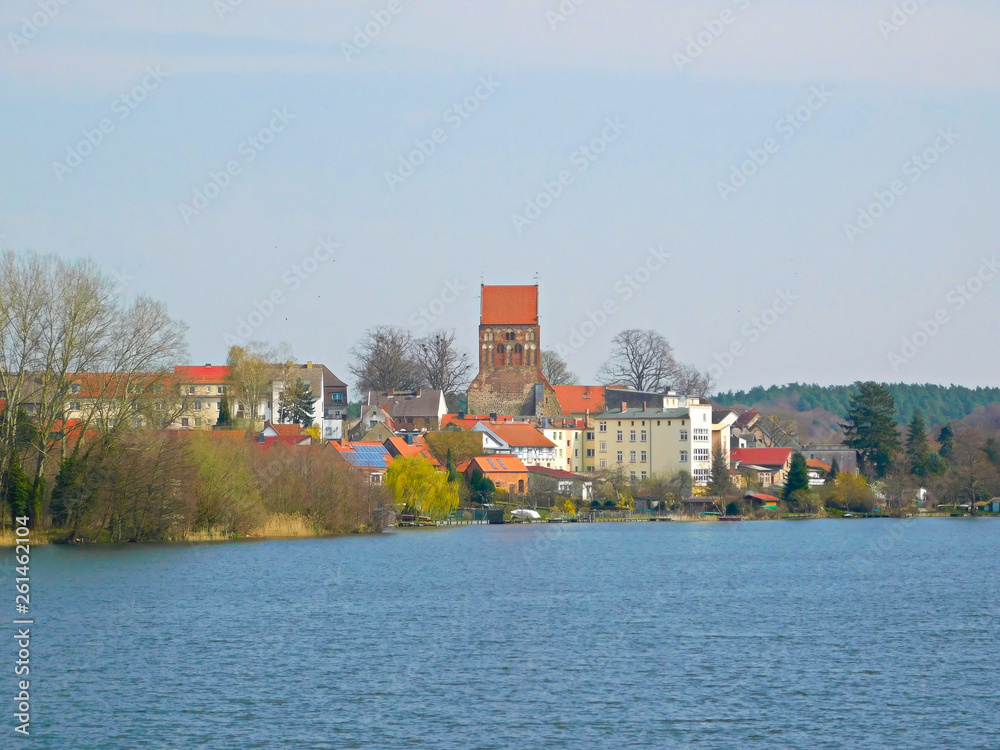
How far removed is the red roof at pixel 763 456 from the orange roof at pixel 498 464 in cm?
2380

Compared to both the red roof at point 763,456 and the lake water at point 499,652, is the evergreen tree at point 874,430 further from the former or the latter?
the lake water at point 499,652

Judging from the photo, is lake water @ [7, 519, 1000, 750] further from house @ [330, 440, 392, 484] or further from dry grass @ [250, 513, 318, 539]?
house @ [330, 440, 392, 484]

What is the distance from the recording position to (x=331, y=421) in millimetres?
105312

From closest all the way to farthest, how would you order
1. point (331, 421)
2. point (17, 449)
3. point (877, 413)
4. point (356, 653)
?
point (356, 653) < point (17, 449) < point (877, 413) < point (331, 421)

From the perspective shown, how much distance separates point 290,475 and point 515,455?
126ft

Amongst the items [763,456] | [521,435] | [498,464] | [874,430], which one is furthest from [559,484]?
[874,430]

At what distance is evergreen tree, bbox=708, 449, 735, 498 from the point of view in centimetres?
9225

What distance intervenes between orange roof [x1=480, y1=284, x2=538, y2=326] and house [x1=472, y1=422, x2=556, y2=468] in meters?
17.0

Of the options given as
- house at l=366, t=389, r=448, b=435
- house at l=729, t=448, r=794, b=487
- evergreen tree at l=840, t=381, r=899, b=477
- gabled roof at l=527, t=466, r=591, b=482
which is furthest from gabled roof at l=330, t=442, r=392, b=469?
evergreen tree at l=840, t=381, r=899, b=477

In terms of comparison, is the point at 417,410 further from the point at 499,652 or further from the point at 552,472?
the point at 499,652

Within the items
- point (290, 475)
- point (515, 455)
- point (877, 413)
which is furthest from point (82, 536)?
point (877, 413)

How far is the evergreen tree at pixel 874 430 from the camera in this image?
320ft

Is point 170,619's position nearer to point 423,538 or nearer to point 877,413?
point 423,538

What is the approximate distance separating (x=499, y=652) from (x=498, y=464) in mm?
60016
